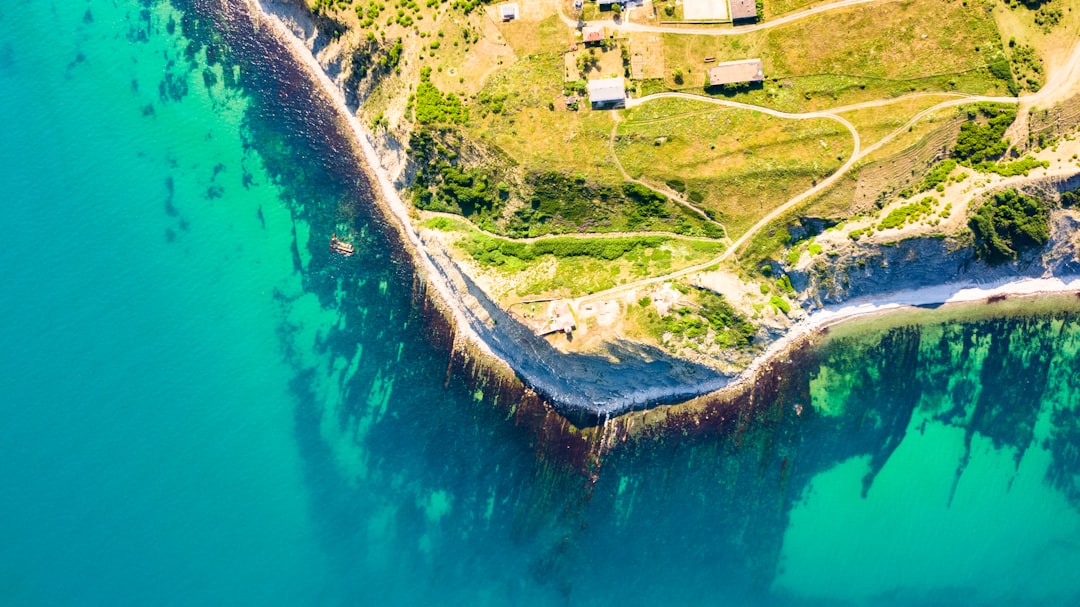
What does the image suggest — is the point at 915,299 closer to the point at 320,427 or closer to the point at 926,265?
the point at 926,265

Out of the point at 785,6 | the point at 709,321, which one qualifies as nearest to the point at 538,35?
the point at 785,6

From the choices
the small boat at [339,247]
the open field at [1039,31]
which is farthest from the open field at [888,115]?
the small boat at [339,247]

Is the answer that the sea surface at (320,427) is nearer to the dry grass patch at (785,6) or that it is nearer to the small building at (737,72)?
the small building at (737,72)

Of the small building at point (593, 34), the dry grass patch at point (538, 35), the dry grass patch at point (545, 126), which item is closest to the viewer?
the small building at point (593, 34)

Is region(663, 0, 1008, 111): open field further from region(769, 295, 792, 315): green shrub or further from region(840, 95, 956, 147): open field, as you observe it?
region(769, 295, 792, 315): green shrub

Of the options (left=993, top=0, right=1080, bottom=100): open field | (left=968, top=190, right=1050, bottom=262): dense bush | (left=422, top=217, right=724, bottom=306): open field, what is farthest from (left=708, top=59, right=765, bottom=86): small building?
(left=968, top=190, right=1050, bottom=262): dense bush

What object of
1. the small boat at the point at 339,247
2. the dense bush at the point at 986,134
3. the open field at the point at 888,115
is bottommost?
the small boat at the point at 339,247
